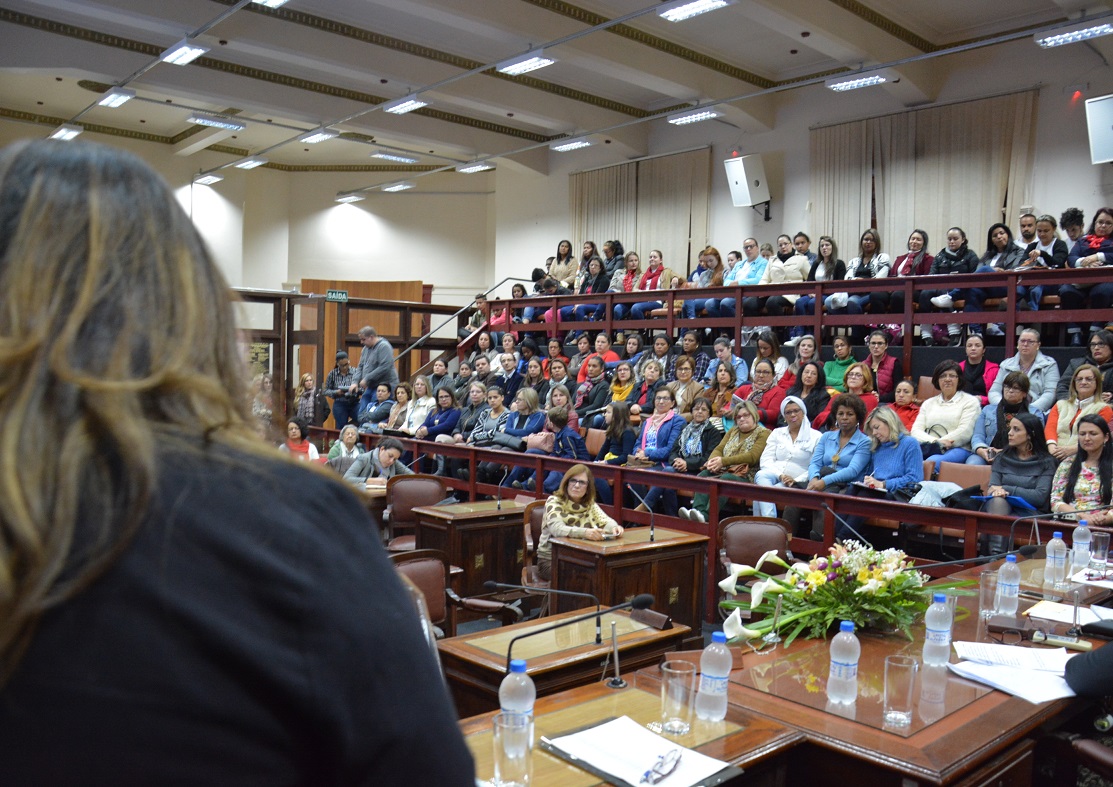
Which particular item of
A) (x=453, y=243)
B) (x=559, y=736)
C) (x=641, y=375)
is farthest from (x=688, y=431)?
(x=453, y=243)

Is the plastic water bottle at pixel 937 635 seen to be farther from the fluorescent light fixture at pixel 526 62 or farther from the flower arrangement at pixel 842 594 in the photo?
the fluorescent light fixture at pixel 526 62

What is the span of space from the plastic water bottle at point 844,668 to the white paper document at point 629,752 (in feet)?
1.98

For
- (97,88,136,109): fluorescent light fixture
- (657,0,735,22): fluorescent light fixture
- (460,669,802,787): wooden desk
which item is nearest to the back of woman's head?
(460,669,802,787): wooden desk

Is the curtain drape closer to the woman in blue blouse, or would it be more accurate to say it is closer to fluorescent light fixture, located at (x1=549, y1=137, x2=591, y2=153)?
fluorescent light fixture, located at (x1=549, y1=137, x2=591, y2=153)

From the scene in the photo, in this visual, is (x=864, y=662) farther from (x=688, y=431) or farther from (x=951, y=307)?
(x=951, y=307)

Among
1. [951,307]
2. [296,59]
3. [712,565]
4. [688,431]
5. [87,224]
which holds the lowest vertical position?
[712,565]

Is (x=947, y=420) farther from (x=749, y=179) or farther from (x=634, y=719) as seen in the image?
(x=749, y=179)

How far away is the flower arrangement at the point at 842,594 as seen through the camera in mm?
3264

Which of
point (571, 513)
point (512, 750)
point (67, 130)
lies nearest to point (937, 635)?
point (512, 750)

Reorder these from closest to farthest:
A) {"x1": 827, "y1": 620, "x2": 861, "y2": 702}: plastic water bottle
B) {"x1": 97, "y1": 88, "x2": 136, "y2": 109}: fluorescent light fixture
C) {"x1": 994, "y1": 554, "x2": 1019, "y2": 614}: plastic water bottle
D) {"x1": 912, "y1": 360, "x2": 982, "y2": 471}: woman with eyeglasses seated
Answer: {"x1": 827, "y1": 620, "x2": 861, "y2": 702}: plastic water bottle
{"x1": 994, "y1": 554, "x2": 1019, "y2": 614}: plastic water bottle
{"x1": 912, "y1": 360, "x2": 982, "y2": 471}: woman with eyeglasses seated
{"x1": 97, "y1": 88, "x2": 136, "y2": 109}: fluorescent light fixture

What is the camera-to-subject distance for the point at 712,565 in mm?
6090

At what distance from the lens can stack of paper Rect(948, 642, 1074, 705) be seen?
9.04ft

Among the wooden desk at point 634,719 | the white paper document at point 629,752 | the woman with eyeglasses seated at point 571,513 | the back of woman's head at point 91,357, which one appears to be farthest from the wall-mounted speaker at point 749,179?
the back of woman's head at point 91,357

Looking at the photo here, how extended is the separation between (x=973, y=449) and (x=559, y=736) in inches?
227
